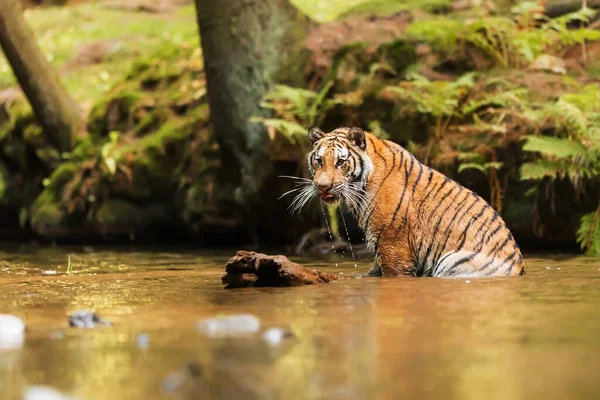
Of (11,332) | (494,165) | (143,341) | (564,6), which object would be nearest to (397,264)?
(494,165)

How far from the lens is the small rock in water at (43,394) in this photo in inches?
Result: 116

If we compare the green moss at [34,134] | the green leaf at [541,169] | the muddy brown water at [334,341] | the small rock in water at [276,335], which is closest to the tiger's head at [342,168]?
the muddy brown water at [334,341]

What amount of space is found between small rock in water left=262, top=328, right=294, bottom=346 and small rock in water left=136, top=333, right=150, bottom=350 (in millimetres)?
575

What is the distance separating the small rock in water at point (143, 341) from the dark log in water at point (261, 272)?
7.45ft

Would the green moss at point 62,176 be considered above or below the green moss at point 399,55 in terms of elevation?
below

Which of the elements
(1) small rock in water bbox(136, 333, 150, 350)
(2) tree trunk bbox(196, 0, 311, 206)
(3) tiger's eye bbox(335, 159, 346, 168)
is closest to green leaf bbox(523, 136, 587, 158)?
(3) tiger's eye bbox(335, 159, 346, 168)

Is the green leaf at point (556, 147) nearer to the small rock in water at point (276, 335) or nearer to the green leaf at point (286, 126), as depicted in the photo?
the green leaf at point (286, 126)

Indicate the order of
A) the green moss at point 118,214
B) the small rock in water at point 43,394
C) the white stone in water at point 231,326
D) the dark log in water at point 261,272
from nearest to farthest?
1. the small rock in water at point 43,394
2. the white stone in water at point 231,326
3. the dark log in water at point 261,272
4. the green moss at point 118,214

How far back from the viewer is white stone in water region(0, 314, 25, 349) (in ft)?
13.9

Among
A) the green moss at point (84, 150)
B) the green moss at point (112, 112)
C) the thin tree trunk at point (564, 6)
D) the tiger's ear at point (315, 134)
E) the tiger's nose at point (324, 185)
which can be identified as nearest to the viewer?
the tiger's nose at point (324, 185)

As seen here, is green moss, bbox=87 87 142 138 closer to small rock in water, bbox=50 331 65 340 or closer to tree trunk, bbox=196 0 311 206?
tree trunk, bbox=196 0 311 206

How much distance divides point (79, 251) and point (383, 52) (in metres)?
5.44

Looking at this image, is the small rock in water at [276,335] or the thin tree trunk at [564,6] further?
the thin tree trunk at [564,6]

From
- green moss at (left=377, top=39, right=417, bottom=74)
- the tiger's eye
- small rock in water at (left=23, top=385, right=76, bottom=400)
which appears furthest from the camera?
green moss at (left=377, top=39, right=417, bottom=74)
